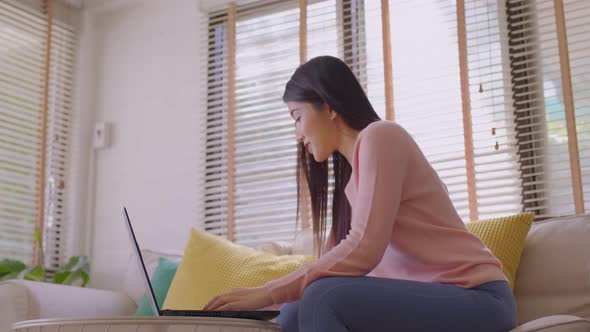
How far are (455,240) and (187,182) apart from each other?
2200mm

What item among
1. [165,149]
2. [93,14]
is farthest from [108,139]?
[93,14]

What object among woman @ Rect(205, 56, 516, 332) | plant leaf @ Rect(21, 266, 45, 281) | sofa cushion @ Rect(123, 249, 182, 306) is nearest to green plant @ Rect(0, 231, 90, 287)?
plant leaf @ Rect(21, 266, 45, 281)

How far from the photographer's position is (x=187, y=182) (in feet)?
11.5

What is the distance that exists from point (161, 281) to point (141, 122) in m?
1.29

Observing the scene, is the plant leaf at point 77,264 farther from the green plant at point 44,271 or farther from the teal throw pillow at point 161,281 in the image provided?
the teal throw pillow at point 161,281

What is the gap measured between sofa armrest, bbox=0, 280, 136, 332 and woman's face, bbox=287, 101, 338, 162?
1136 mm

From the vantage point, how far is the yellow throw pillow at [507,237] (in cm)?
201

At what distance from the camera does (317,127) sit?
178cm

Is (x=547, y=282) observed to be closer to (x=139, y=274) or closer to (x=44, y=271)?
(x=139, y=274)

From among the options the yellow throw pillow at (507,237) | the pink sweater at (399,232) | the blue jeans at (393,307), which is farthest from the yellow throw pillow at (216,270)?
the blue jeans at (393,307)

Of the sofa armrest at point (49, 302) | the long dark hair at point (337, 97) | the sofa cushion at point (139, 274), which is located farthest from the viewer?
the sofa cushion at point (139, 274)

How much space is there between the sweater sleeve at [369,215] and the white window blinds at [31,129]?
8.06ft

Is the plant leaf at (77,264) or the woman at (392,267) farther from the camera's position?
the plant leaf at (77,264)

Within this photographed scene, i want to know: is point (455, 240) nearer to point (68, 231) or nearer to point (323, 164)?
point (323, 164)
